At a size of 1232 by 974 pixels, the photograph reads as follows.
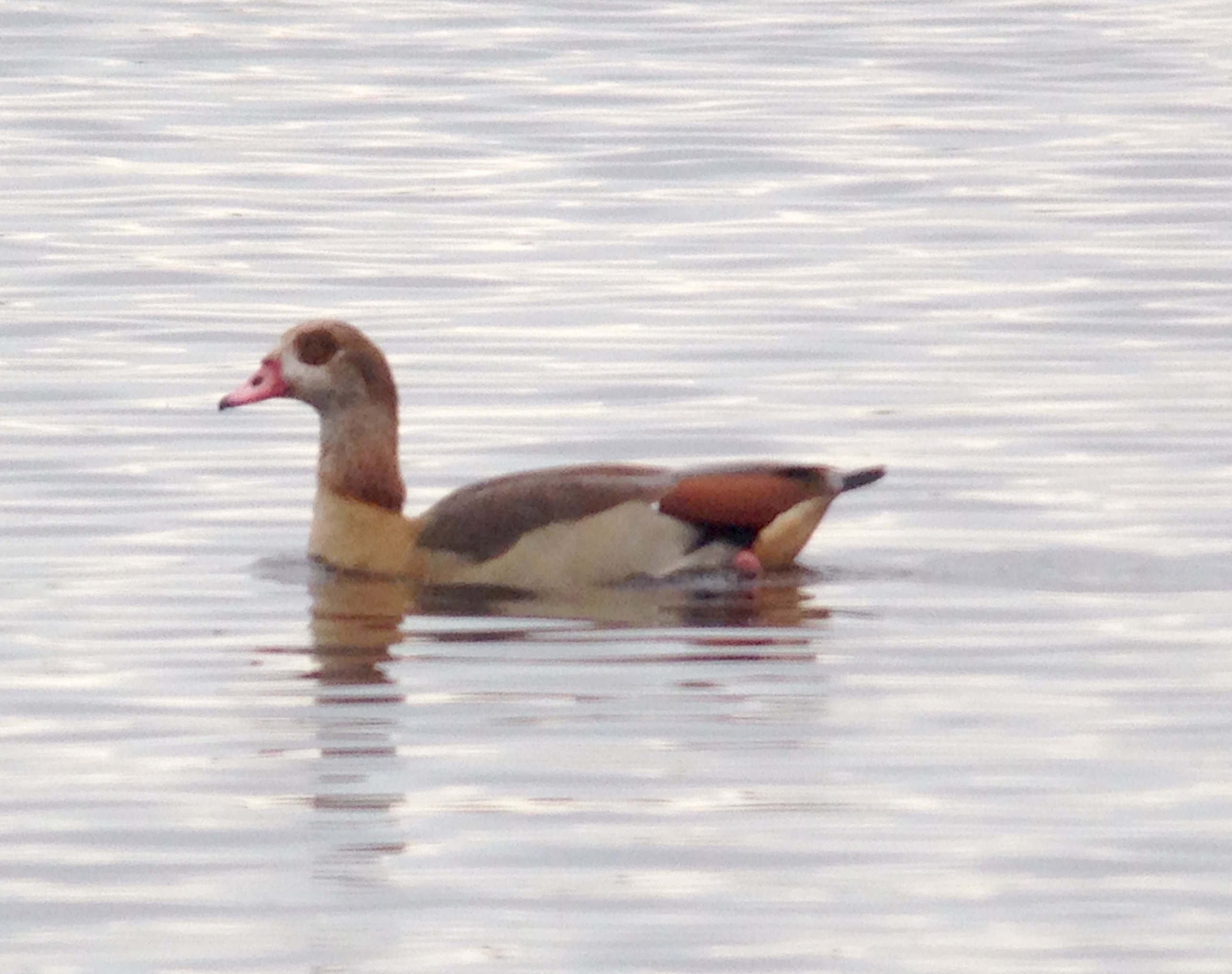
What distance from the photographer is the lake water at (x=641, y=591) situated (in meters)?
8.84

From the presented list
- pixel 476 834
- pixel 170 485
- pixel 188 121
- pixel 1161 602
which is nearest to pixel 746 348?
pixel 170 485

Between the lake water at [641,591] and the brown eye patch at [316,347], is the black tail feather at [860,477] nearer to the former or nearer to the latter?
the lake water at [641,591]

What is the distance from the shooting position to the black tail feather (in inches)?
526

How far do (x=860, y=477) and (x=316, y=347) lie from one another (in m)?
2.18

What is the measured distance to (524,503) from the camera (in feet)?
43.0

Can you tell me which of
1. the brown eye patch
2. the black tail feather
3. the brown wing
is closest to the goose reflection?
the brown wing

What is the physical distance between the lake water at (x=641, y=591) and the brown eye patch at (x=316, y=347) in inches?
28.6

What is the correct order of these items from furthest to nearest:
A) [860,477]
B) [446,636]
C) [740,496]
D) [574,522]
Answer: [860,477]
[740,496]
[574,522]
[446,636]

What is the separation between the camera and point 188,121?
29344mm

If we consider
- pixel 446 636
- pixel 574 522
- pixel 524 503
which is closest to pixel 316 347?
pixel 524 503

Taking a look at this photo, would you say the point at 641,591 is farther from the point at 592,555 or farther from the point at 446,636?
the point at 446,636

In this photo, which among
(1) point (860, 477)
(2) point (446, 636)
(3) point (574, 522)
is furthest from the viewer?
(1) point (860, 477)

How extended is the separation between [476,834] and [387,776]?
71 cm

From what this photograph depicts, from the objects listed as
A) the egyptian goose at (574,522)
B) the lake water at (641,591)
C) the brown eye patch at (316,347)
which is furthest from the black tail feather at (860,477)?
the brown eye patch at (316,347)
